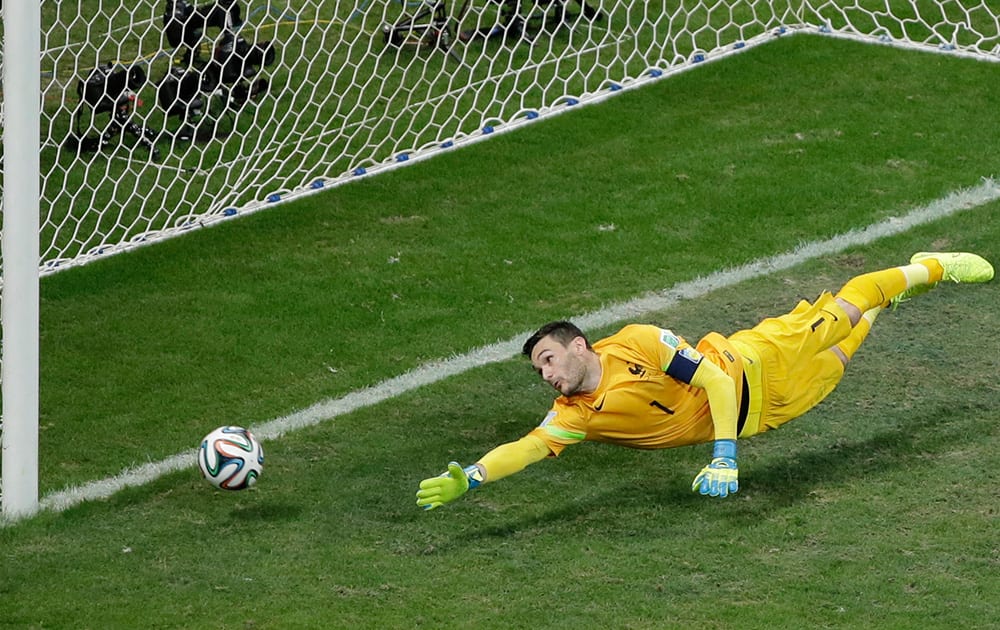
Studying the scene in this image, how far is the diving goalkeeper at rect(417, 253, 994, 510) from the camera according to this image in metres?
6.34

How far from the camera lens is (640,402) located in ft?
21.6

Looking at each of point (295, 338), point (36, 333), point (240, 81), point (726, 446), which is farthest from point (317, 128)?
point (726, 446)

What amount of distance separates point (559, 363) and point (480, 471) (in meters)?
0.53

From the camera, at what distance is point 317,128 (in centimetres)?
1061

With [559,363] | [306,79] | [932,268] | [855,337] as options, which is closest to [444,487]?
[559,363]

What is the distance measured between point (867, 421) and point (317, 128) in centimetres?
465

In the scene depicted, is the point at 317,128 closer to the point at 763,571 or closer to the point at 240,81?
the point at 240,81

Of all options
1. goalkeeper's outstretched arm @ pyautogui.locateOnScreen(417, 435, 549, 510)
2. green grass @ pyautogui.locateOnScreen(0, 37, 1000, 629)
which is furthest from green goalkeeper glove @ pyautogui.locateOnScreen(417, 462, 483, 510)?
green grass @ pyautogui.locateOnScreen(0, 37, 1000, 629)

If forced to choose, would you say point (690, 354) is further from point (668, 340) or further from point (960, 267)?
point (960, 267)

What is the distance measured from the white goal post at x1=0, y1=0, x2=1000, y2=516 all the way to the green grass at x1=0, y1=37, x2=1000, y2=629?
235 millimetres

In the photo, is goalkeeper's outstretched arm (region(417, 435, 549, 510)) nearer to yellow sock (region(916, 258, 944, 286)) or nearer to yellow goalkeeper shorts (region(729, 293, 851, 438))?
yellow goalkeeper shorts (region(729, 293, 851, 438))

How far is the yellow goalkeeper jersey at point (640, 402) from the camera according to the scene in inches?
256

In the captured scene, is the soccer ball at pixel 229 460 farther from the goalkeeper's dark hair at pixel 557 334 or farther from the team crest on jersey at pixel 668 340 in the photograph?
the team crest on jersey at pixel 668 340

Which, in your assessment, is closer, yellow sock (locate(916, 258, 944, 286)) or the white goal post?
yellow sock (locate(916, 258, 944, 286))
